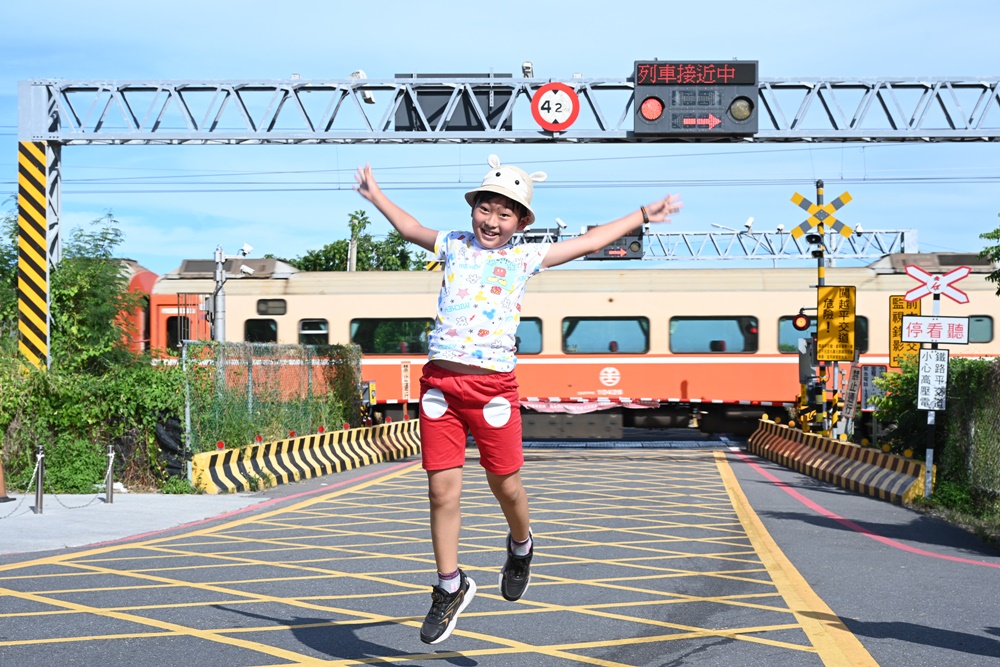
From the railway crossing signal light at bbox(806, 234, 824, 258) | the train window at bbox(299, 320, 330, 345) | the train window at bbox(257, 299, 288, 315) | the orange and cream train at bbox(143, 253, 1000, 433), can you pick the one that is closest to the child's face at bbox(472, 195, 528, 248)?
the railway crossing signal light at bbox(806, 234, 824, 258)

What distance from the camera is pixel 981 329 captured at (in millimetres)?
26781

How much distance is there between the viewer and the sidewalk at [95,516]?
10062mm

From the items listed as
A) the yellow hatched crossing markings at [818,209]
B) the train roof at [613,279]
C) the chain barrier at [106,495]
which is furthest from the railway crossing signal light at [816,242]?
the chain barrier at [106,495]

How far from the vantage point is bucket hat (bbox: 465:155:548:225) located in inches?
210

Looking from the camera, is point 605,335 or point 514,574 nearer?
point 514,574

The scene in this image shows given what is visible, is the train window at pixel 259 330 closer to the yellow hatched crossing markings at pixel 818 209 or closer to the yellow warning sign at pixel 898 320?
the yellow hatched crossing markings at pixel 818 209

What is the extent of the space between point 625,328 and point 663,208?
70.9 feet

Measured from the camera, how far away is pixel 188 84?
1959cm

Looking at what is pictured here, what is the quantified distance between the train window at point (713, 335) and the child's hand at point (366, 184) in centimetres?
2143

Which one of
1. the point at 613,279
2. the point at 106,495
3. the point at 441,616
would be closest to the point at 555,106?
the point at 613,279

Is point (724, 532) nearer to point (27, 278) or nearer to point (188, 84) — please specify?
point (27, 278)

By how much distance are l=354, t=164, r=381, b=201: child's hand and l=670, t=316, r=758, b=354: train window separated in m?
21.4

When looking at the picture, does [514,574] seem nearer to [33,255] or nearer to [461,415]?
[461,415]

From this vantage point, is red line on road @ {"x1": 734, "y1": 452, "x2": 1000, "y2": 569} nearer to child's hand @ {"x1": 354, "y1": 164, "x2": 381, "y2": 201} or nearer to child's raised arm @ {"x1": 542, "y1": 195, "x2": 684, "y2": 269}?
child's raised arm @ {"x1": 542, "y1": 195, "x2": 684, "y2": 269}
